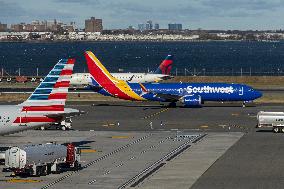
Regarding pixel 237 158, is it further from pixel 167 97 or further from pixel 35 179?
pixel 167 97

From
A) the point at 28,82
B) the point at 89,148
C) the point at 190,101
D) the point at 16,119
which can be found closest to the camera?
the point at 16,119

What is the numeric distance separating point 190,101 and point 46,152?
6411 cm

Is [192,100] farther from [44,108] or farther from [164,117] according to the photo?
[44,108]

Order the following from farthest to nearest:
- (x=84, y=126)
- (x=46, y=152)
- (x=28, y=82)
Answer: (x=28, y=82) < (x=84, y=126) < (x=46, y=152)

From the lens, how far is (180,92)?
13025 cm

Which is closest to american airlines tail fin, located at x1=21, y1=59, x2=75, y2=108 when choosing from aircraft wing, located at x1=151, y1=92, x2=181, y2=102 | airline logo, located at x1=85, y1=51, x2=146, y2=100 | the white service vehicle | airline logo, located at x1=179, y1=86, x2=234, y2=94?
the white service vehicle

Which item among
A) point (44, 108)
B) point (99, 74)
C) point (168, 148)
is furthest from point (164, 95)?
point (44, 108)

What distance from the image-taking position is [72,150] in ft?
226

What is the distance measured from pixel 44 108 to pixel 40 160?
9.30m

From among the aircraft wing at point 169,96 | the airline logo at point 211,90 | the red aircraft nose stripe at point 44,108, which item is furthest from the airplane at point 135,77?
the red aircraft nose stripe at point 44,108

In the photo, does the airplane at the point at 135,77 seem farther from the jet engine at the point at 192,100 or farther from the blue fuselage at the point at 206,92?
the jet engine at the point at 192,100

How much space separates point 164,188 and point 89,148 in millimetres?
23598

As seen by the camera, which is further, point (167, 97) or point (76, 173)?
point (167, 97)

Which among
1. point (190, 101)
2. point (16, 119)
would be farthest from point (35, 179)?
point (190, 101)
